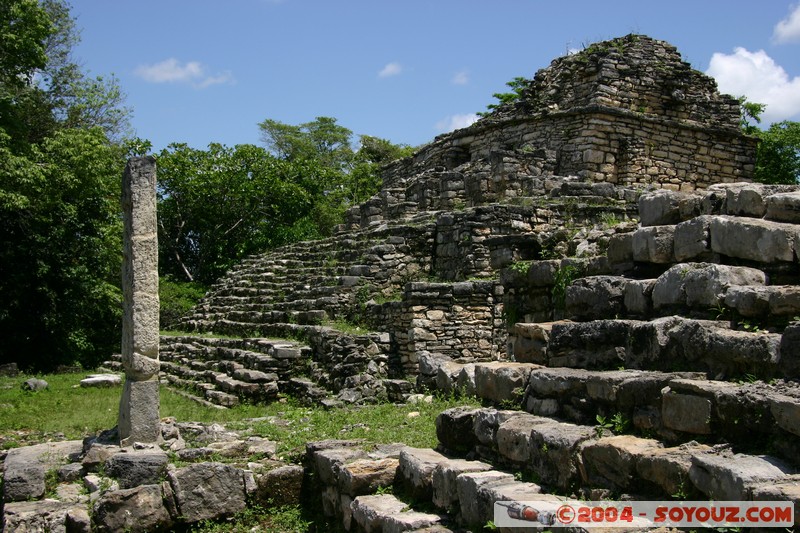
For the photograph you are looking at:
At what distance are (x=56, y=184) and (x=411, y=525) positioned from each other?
17583 mm

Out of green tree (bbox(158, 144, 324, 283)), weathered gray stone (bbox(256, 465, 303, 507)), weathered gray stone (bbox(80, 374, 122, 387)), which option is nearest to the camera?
weathered gray stone (bbox(256, 465, 303, 507))

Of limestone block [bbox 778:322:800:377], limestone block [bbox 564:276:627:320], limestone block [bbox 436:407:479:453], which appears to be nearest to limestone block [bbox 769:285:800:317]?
limestone block [bbox 778:322:800:377]

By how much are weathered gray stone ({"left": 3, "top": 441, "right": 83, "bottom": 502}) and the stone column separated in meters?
0.65

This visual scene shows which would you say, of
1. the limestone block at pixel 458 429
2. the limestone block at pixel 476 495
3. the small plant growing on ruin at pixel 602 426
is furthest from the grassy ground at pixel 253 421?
the small plant growing on ruin at pixel 602 426

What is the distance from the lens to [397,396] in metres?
11.0

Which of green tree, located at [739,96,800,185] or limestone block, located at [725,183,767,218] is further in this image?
green tree, located at [739,96,800,185]

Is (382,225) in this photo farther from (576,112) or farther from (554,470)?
(554,470)

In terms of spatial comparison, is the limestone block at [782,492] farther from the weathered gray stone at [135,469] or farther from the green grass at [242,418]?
the weathered gray stone at [135,469]

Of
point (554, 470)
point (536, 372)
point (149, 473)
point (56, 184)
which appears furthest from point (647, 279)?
point (56, 184)

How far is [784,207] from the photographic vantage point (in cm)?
466

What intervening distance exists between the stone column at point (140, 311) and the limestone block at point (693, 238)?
5.15 metres

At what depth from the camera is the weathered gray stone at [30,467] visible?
6.45 meters

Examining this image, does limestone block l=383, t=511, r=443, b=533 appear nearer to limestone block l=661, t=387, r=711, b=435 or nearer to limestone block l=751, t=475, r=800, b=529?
limestone block l=661, t=387, r=711, b=435

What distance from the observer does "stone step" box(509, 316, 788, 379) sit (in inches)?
152
